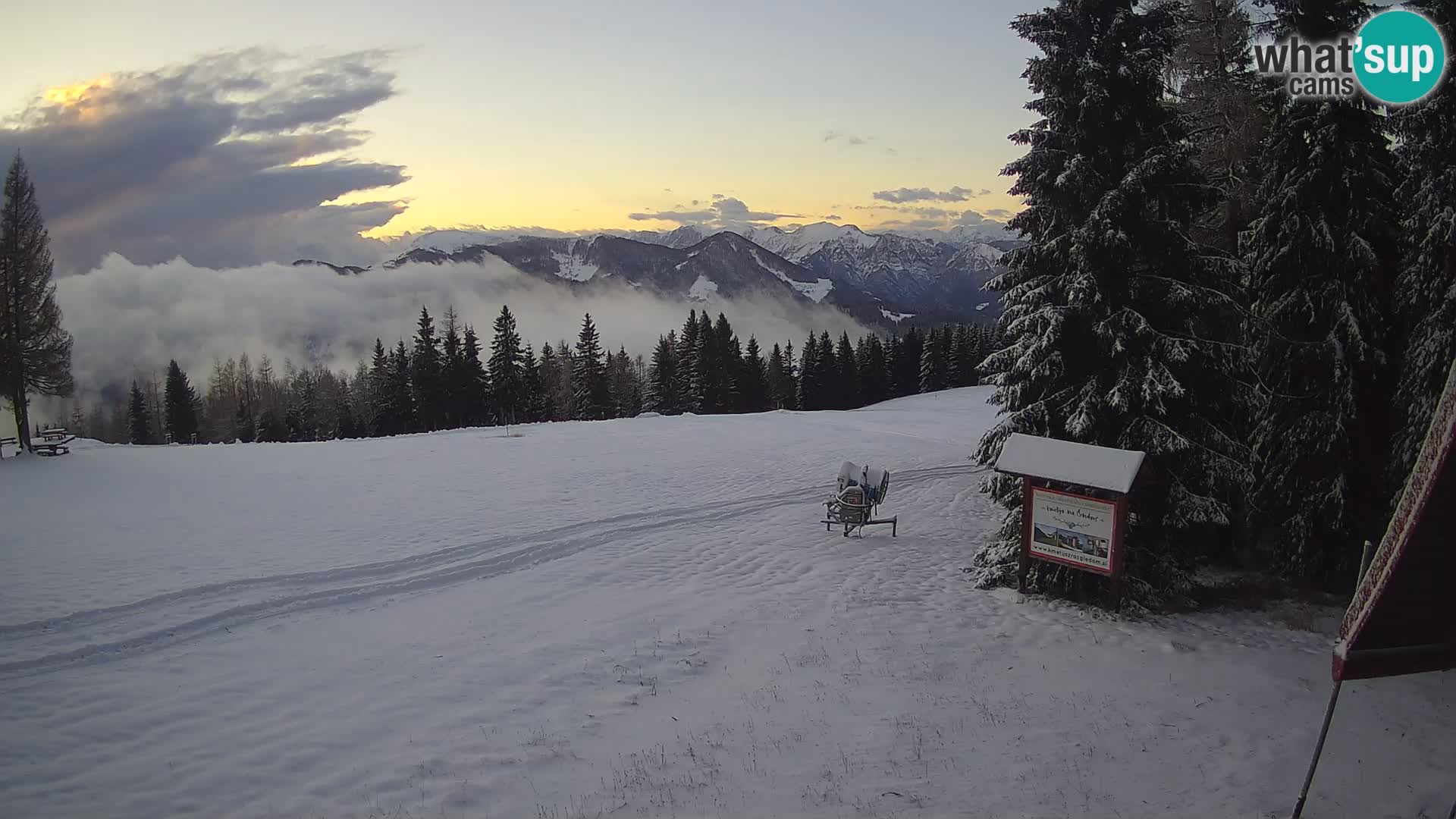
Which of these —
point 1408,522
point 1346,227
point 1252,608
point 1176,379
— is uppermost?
point 1346,227

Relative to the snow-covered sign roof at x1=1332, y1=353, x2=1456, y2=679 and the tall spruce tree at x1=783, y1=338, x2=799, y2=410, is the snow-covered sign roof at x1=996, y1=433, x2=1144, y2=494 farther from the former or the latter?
the tall spruce tree at x1=783, y1=338, x2=799, y2=410

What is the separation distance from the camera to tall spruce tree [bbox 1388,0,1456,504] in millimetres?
11805

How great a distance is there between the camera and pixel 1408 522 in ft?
19.2

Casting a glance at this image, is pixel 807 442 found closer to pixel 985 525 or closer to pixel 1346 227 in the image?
pixel 985 525

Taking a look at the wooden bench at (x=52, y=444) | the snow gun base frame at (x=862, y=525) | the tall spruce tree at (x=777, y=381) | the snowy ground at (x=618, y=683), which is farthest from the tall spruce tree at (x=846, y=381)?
the wooden bench at (x=52, y=444)

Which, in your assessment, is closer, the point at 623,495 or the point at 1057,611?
the point at 1057,611

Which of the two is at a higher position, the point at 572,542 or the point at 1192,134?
the point at 1192,134

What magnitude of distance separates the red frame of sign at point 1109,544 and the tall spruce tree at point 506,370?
54.6 meters

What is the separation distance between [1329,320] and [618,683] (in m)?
15.1

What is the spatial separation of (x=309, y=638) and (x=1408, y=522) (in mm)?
14194

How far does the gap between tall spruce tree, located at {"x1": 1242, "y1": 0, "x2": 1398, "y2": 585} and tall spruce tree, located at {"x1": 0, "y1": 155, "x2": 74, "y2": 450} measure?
41362mm

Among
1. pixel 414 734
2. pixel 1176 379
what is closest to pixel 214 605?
pixel 414 734

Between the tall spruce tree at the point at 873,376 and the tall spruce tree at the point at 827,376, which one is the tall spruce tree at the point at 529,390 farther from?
the tall spruce tree at the point at 873,376

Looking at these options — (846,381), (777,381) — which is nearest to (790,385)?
(777,381)
